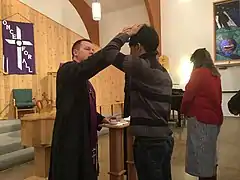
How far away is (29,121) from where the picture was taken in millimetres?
2605

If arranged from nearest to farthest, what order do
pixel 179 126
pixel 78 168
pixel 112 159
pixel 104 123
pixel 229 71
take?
pixel 78 168 < pixel 104 123 < pixel 112 159 < pixel 179 126 < pixel 229 71

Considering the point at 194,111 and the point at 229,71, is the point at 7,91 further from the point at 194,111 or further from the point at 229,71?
the point at 229,71

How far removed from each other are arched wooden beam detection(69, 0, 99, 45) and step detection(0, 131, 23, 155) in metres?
6.76

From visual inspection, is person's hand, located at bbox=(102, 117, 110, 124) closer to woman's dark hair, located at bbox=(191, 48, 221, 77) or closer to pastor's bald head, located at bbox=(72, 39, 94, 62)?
pastor's bald head, located at bbox=(72, 39, 94, 62)

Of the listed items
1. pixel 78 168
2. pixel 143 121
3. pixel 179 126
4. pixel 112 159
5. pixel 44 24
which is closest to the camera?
pixel 143 121

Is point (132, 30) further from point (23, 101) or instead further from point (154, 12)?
point (154, 12)

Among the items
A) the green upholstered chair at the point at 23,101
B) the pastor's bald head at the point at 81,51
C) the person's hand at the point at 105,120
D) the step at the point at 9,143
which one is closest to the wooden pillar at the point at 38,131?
the person's hand at the point at 105,120

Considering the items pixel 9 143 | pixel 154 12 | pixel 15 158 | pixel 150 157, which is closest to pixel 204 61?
pixel 150 157

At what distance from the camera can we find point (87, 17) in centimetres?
1138

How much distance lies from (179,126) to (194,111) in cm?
462

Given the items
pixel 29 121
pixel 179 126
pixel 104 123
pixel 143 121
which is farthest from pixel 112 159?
pixel 179 126

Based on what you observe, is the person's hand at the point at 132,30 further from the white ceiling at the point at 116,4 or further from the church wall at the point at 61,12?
the white ceiling at the point at 116,4

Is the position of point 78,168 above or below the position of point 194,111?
below

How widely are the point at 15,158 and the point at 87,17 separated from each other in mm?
8182
